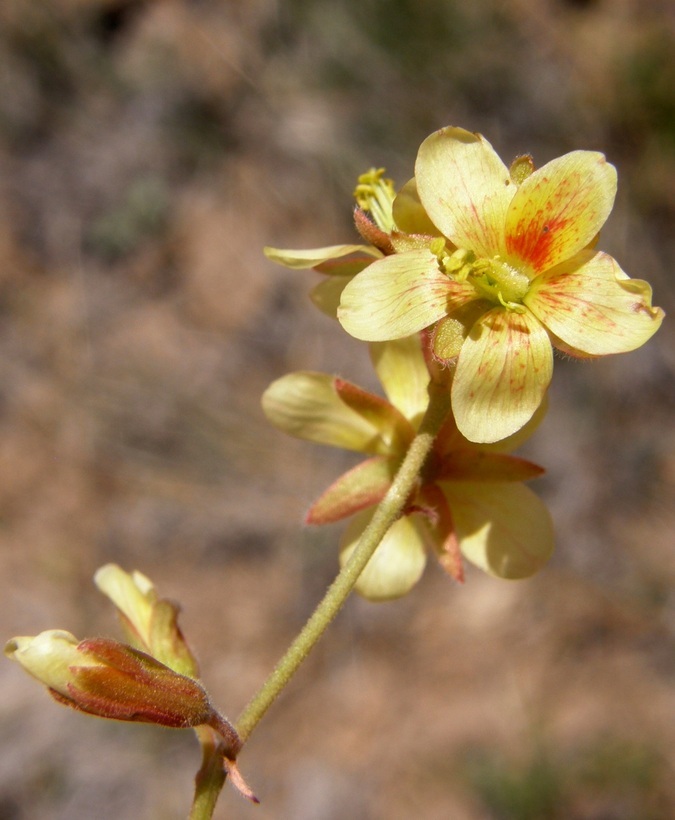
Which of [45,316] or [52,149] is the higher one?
[52,149]

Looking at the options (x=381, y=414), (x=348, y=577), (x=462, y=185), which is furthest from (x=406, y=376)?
(x=348, y=577)

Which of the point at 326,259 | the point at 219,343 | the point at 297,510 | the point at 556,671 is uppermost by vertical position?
the point at 326,259

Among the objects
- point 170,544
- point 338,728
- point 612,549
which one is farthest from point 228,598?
point 612,549

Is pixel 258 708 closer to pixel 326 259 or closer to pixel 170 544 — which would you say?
pixel 326 259

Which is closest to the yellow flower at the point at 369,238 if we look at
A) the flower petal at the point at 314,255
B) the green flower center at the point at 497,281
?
the flower petal at the point at 314,255

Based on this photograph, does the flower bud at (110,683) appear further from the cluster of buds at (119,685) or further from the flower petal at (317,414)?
the flower petal at (317,414)

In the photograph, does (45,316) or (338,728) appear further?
(45,316)
